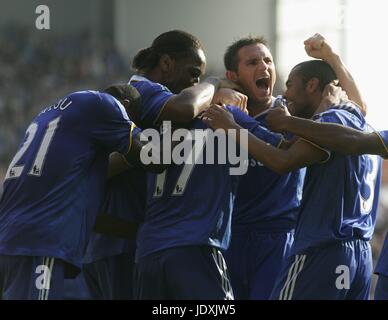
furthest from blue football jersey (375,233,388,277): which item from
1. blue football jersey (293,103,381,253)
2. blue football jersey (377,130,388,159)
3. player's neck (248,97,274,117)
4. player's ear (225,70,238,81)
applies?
player's ear (225,70,238,81)

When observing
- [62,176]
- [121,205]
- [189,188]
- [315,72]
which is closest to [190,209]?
[189,188]

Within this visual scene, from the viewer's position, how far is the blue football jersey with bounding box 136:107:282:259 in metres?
5.64

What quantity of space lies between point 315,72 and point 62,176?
1.85 m

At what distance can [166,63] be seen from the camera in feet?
21.0

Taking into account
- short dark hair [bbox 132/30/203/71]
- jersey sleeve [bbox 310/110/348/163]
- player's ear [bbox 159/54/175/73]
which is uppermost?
short dark hair [bbox 132/30/203/71]

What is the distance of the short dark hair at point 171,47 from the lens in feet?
20.9

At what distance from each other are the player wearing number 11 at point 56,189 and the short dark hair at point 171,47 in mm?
797

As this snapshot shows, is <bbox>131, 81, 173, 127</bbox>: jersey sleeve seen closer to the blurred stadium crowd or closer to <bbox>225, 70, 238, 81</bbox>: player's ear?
<bbox>225, 70, 238, 81</bbox>: player's ear

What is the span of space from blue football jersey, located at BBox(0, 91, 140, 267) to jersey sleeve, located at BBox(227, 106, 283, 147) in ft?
2.19

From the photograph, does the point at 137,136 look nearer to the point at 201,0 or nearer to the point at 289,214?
the point at 289,214

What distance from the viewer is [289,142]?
5879 mm

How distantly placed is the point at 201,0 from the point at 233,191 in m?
20.7

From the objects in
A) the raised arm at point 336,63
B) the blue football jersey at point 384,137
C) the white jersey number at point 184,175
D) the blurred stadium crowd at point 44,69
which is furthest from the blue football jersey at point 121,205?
the blurred stadium crowd at point 44,69

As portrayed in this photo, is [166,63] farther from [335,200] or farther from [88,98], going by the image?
[335,200]
